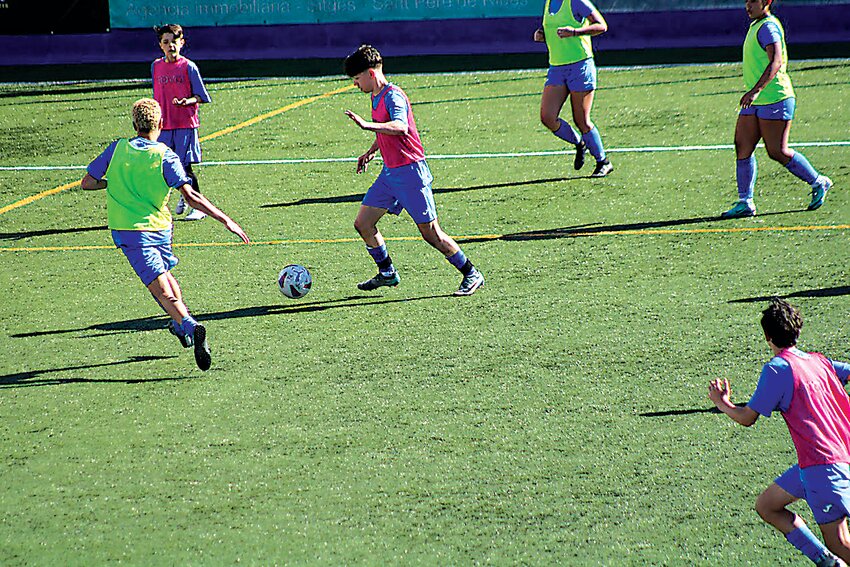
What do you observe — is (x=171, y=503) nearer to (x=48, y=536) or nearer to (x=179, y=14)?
(x=48, y=536)

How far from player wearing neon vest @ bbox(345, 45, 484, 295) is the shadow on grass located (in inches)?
9.8

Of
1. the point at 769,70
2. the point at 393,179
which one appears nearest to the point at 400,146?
the point at 393,179

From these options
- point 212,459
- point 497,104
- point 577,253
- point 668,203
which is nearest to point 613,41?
point 497,104

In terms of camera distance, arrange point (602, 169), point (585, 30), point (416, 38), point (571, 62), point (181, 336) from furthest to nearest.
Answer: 1. point (416, 38)
2. point (602, 169)
3. point (571, 62)
4. point (585, 30)
5. point (181, 336)

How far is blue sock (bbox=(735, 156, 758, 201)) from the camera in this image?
11336 mm

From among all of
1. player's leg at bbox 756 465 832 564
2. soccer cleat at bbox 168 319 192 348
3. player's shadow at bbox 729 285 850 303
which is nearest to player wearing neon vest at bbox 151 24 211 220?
soccer cleat at bbox 168 319 192 348

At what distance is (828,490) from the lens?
4.85m

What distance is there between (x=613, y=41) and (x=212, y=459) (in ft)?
73.7

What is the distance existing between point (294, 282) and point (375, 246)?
0.74 meters

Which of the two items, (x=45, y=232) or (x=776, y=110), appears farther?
(x=45, y=232)

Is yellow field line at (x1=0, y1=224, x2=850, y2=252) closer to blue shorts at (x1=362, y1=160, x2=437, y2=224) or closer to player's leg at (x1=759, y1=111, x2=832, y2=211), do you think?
player's leg at (x1=759, y1=111, x2=832, y2=211)

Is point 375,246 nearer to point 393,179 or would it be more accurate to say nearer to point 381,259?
point 381,259

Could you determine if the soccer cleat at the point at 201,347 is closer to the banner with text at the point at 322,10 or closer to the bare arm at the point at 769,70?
the bare arm at the point at 769,70

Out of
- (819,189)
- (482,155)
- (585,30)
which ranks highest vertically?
(585,30)
